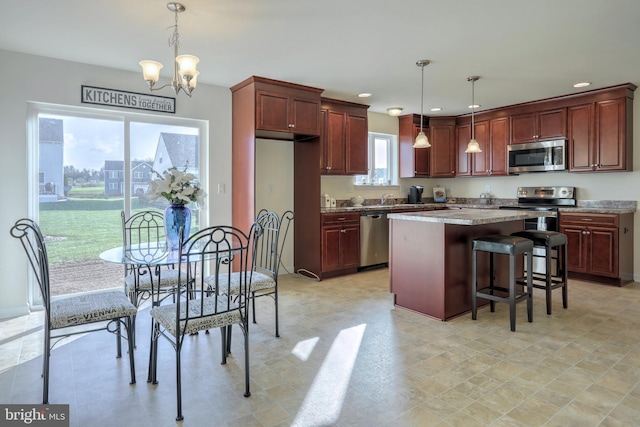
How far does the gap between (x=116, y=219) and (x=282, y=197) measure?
202cm

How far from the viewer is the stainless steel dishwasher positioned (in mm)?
5234

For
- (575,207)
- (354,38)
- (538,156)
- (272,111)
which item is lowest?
(575,207)

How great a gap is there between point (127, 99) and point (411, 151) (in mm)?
4148

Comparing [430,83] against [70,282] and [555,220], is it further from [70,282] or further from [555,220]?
[70,282]

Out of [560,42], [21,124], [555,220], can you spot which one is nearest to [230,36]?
[21,124]

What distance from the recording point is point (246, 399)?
6.82 feet

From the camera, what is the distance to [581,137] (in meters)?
4.91

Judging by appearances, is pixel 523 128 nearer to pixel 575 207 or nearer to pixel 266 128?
pixel 575 207

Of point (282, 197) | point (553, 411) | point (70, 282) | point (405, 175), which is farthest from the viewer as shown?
point (405, 175)

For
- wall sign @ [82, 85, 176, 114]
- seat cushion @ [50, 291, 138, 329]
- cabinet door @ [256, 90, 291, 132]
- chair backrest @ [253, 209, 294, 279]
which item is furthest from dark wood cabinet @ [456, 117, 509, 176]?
seat cushion @ [50, 291, 138, 329]

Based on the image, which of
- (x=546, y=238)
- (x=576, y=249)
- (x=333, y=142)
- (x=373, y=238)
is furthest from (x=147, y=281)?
(x=576, y=249)

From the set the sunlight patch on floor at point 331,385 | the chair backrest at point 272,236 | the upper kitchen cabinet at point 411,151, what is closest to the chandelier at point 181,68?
the chair backrest at point 272,236

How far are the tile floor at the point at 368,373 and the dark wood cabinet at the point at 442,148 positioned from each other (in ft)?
10.8

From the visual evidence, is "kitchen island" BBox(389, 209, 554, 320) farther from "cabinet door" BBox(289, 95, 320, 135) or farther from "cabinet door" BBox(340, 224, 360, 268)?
"cabinet door" BBox(289, 95, 320, 135)
